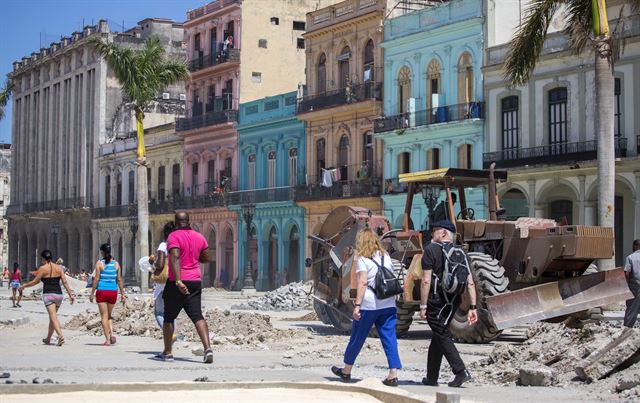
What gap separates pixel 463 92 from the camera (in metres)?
42.7

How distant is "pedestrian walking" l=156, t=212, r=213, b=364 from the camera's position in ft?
45.4

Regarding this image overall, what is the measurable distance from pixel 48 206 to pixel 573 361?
68.5 metres

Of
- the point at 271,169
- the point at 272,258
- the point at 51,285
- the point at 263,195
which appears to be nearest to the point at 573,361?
the point at 51,285

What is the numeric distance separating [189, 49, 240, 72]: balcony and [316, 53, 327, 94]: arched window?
684 centimetres

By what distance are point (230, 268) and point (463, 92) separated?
19446 mm

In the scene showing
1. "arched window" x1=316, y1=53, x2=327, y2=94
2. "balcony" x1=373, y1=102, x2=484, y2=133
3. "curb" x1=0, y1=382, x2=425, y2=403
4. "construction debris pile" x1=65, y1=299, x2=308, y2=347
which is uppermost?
"arched window" x1=316, y1=53, x2=327, y2=94

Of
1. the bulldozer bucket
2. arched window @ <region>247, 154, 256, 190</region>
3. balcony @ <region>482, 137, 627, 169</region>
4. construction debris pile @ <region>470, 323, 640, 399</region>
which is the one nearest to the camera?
construction debris pile @ <region>470, 323, 640, 399</region>

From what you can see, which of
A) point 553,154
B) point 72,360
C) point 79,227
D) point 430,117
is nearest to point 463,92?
point 430,117

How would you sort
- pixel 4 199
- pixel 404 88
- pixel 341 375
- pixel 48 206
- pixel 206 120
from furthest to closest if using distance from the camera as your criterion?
pixel 4 199, pixel 48 206, pixel 206 120, pixel 404 88, pixel 341 375

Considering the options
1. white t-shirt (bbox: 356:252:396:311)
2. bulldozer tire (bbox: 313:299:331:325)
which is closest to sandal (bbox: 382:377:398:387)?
white t-shirt (bbox: 356:252:396:311)

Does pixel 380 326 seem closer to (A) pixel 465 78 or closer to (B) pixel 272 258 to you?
(A) pixel 465 78

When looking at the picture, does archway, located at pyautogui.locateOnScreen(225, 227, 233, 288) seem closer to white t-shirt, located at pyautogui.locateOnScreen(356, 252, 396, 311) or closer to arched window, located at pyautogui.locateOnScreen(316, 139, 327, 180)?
arched window, located at pyautogui.locateOnScreen(316, 139, 327, 180)

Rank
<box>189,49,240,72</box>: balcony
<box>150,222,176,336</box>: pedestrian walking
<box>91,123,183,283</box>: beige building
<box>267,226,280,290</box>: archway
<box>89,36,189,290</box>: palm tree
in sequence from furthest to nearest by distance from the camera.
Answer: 1. <box>91,123,183,283</box>: beige building
2. <box>189,49,240,72</box>: balcony
3. <box>267,226,280,290</box>: archway
4. <box>89,36,189,290</box>: palm tree
5. <box>150,222,176,336</box>: pedestrian walking

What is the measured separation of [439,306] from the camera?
452 inches
